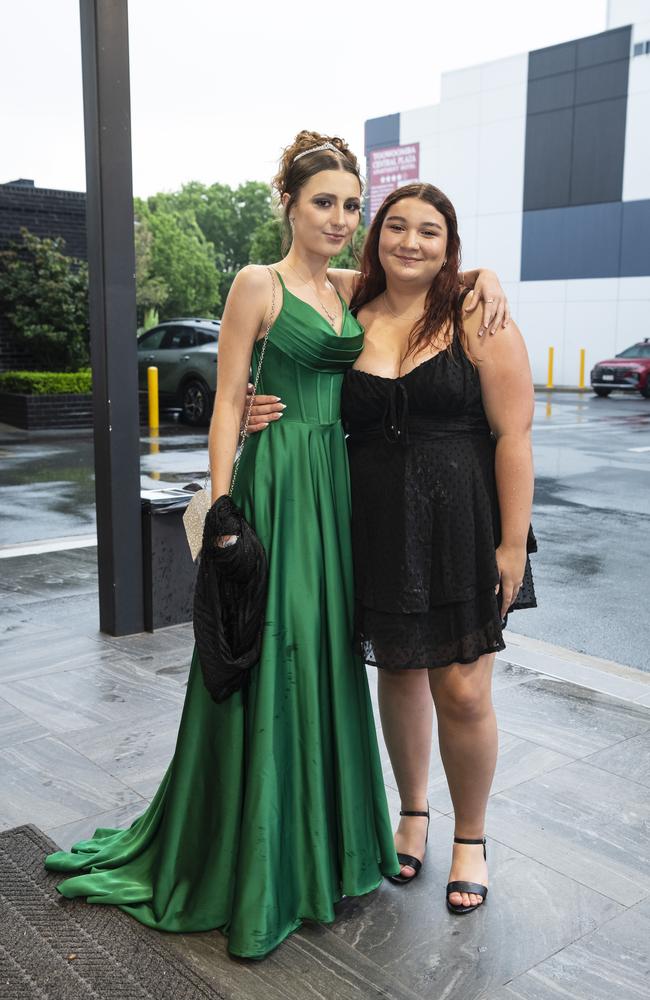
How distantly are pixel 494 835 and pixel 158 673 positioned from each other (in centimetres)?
186

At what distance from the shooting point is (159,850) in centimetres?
270

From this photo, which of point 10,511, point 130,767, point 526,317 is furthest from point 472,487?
point 526,317

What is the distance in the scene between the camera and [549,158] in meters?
30.2

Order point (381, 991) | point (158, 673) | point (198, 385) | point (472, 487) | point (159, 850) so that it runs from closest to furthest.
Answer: point (381, 991) → point (472, 487) → point (159, 850) → point (158, 673) → point (198, 385)

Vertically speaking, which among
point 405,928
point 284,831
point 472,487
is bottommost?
point 405,928

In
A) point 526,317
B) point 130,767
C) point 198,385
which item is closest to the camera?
point 130,767

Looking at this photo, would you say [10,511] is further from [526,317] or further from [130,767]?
[526,317]

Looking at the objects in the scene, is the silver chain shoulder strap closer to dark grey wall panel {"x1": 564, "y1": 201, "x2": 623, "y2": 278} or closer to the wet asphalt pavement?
the wet asphalt pavement

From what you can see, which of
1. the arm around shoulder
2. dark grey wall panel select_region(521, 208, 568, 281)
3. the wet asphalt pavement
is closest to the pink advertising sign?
dark grey wall panel select_region(521, 208, 568, 281)

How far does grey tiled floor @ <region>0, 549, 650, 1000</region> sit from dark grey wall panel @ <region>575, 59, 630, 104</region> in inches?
1102

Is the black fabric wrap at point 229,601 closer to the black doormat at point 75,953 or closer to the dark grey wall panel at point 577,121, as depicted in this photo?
the black doormat at point 75,953

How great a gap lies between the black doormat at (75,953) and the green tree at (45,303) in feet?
51.6

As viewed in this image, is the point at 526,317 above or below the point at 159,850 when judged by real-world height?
above

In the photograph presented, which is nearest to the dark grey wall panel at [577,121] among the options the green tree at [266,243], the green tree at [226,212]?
the green tree at [266,243]
